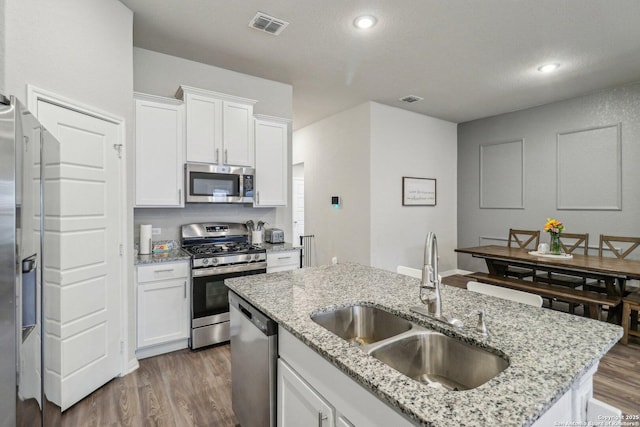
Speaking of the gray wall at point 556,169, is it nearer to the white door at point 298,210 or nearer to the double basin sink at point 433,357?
the white door at point 298,210

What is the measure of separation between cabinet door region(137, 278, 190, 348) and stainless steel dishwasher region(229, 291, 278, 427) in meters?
1.25

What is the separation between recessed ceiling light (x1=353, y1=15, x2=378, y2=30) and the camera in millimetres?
2703

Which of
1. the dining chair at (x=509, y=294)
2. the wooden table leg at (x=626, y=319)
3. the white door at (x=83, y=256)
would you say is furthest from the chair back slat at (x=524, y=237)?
the white door at (x=83, y=256)

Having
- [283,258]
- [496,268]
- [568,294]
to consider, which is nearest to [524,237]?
[496,268]

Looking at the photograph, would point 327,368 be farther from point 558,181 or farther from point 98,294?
point 558,181

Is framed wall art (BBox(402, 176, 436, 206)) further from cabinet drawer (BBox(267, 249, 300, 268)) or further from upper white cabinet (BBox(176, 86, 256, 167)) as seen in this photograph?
upper white cabinet (BBox(176, 86, 256, 167))

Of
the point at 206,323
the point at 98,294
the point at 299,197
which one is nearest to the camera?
the point at 98,294

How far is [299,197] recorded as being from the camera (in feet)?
24.9

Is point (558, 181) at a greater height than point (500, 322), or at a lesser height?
greater

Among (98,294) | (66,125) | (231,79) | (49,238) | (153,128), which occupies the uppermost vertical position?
(231,79)

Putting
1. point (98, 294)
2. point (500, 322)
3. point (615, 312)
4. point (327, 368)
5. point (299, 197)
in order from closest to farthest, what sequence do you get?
1. point (327, 368)
2. point (500, 322)
3. point (98, 294)
4. point (615, 312)
5. point (299, 197)

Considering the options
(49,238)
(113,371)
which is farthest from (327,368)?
(113,371)

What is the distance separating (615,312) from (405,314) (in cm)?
334

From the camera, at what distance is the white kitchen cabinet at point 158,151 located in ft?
9.52
